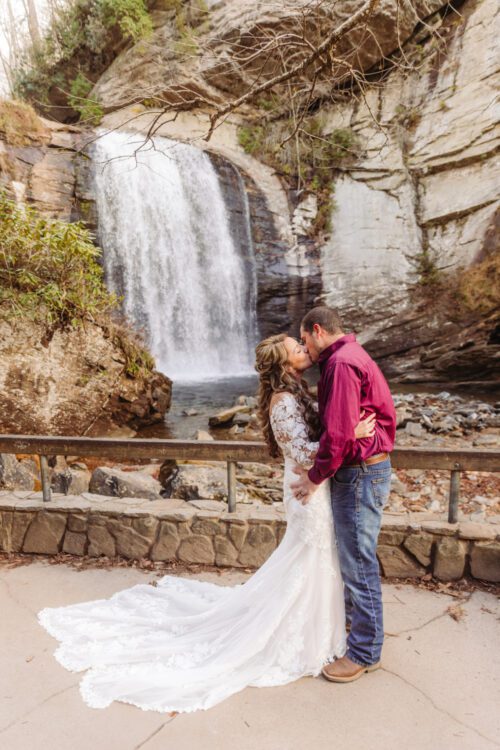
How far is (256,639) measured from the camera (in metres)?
2.61

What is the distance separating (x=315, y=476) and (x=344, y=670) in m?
1.05

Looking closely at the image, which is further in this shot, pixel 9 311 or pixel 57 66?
pixel 57 66

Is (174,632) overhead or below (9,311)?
below

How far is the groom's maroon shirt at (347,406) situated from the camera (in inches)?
91.2

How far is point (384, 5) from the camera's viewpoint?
14.0 m

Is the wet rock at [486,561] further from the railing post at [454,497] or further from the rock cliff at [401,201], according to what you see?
the rock cliff at [401,201]

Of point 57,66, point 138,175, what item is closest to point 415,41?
point 138,175

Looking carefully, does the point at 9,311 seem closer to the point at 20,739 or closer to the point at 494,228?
the point at 20,739

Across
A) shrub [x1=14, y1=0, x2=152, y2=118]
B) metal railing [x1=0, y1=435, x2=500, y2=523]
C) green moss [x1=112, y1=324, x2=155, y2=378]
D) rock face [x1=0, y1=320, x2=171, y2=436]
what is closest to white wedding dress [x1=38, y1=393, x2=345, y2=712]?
metal railing [x1=0, y1=435, x2=500, y2=523]

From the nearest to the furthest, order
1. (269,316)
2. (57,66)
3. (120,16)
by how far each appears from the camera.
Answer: (269,316), (120,16), (57,66)

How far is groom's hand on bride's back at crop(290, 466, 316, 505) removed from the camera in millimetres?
2547

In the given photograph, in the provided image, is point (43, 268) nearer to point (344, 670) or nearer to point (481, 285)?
point (344, 670)

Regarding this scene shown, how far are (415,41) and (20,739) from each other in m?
20.2

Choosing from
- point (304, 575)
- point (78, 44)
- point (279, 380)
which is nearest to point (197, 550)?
point (304, 575)
